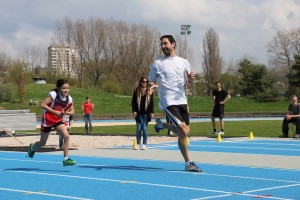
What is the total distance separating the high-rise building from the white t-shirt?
7771 cm

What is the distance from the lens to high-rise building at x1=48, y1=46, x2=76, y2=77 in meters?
86.9

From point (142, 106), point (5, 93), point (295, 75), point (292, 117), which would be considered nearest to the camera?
point (142, 106)

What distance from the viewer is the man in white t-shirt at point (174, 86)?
9223 millimetres

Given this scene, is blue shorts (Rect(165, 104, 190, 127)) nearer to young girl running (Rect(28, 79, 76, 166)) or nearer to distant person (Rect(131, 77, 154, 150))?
young girl running (Rect(28, 79, 76, 166))

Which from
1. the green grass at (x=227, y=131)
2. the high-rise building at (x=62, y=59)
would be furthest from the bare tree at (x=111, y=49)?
the green grass at (x=227, y=131)

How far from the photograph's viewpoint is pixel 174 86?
9.36m

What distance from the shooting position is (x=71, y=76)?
89.0m

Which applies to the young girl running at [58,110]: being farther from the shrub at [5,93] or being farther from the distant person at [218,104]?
the shrub at [5,93]

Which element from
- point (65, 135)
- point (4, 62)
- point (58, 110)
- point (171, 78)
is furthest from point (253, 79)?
point (171, 78)

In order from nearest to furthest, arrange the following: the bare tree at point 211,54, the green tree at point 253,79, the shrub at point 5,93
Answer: the shrub at point 5,93 → the green tree at point 253,79 → the bare tree at point 211,54

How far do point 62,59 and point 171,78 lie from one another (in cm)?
8141

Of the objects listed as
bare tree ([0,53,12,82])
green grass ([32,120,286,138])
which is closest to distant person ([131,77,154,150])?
green grass ([32,120,286,138])

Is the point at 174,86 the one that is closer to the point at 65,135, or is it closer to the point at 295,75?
the point at 65,135

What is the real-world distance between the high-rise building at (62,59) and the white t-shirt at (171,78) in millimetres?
77709
